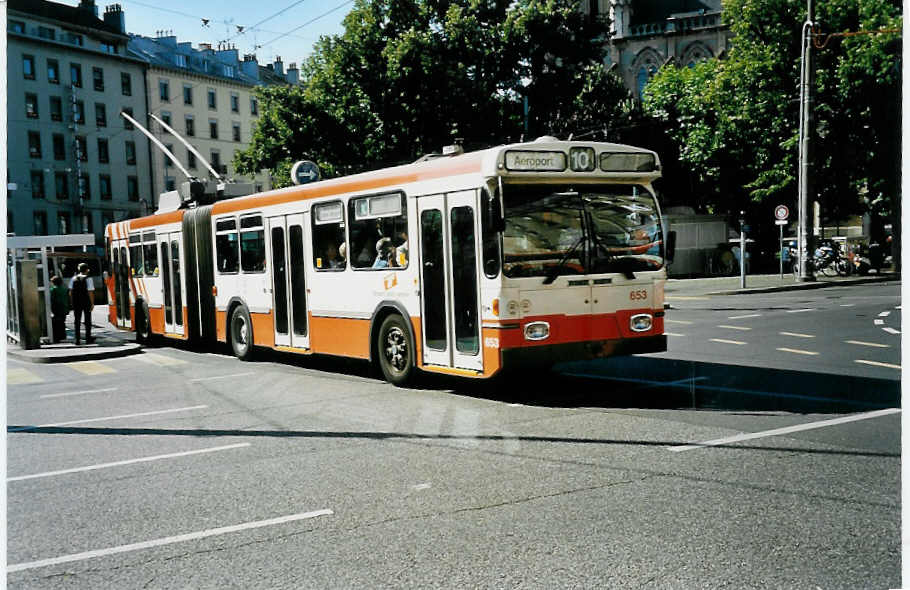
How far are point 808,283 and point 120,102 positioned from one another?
21.1 meters

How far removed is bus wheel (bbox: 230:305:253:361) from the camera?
51.1ft

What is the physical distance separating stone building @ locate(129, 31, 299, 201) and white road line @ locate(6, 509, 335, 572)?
1942cm

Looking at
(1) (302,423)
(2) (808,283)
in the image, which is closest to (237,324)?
(1) (302,423)

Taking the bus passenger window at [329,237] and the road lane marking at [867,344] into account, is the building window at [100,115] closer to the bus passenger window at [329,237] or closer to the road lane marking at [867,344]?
the bus passenger window at [329,237]

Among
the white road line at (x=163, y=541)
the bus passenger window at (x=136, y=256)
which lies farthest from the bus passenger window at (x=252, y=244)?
the white road line at (x=163, y=541)

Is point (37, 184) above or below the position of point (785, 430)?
above

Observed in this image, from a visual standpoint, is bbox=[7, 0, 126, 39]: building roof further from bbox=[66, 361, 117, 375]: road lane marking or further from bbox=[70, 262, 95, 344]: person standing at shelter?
bbox=[66, 361, 117, 375]: road lane marking

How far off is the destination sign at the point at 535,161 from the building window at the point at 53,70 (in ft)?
22.4


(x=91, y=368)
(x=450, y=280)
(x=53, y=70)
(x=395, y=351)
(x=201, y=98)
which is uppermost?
(x=201, y=98)

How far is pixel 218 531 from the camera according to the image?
5.58 metres

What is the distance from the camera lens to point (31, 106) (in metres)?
16.3

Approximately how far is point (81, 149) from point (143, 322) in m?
6.30

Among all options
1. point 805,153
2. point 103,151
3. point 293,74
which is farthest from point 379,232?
point 293,74

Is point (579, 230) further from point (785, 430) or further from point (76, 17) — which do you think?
point (76, 17)
